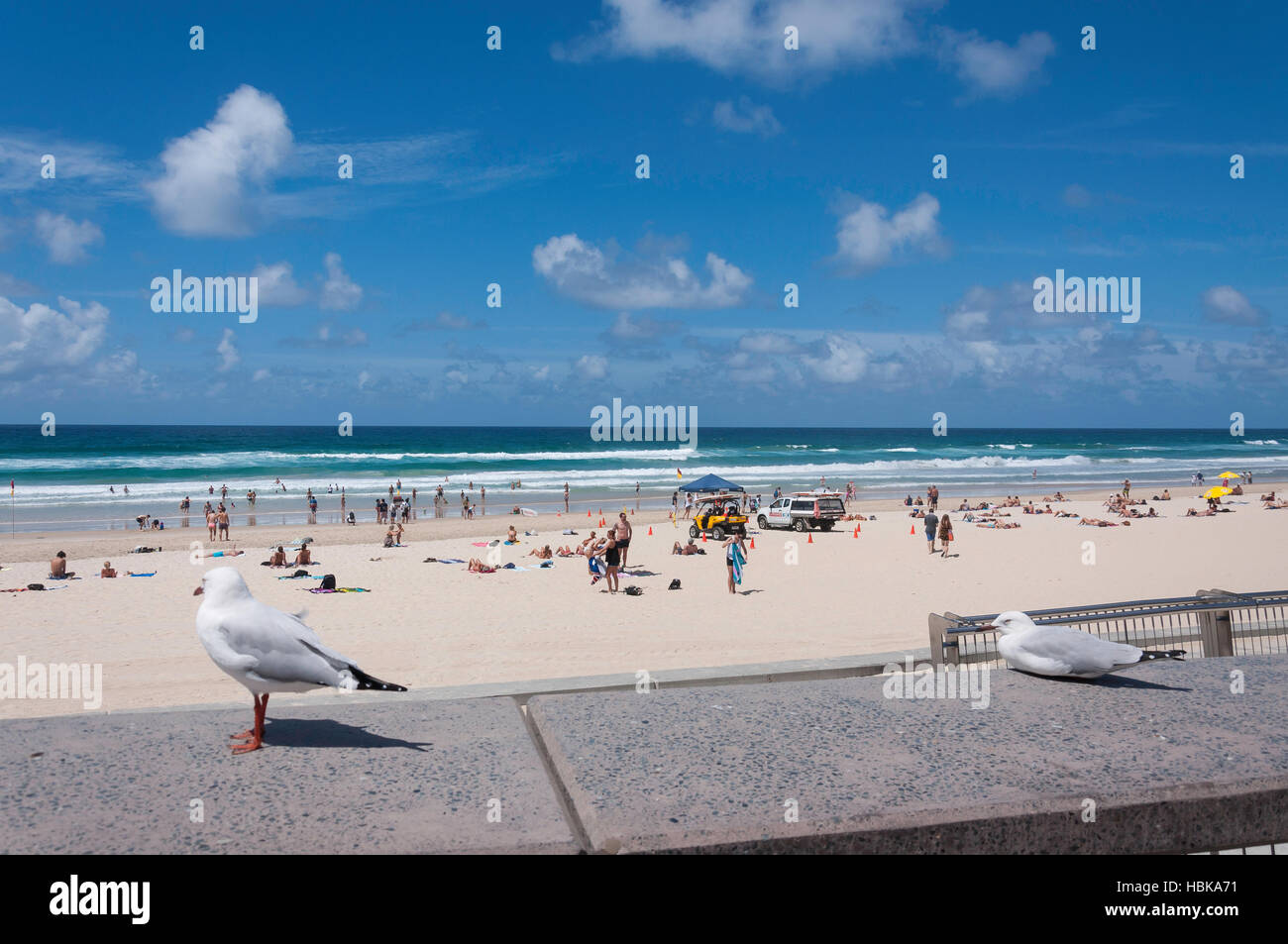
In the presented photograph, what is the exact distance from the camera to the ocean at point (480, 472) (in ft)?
155

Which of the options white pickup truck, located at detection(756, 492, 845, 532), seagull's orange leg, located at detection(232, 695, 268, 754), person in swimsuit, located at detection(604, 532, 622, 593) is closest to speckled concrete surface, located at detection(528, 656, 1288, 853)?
seagull's orange leg, located at detection(232, 695, 268, 754)

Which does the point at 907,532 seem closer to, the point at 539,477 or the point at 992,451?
the point at 539,477

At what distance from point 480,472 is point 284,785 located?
7023 centimetres

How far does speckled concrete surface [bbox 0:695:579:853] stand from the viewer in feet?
7.95

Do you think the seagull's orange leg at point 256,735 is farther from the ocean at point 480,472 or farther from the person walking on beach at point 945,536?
the ocean at point 480,472

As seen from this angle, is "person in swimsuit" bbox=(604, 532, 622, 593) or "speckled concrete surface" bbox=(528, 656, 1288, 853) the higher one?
"speckled concrete surface" bbox=(528, 656, 1288, 853)

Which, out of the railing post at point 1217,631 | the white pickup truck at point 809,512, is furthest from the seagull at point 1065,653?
the white pickup truck at point 809,512

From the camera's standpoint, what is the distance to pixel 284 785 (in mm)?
2842

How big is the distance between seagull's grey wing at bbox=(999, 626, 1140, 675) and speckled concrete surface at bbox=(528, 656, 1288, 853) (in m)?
0.09

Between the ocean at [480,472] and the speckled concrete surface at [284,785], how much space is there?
3949cm

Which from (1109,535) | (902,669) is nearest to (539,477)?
(1109,535)

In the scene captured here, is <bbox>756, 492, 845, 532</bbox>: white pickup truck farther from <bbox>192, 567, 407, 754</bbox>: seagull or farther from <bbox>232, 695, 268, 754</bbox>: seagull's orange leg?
<bbox>232, 695, 268, 754</bbox>: seagull's orange leg
